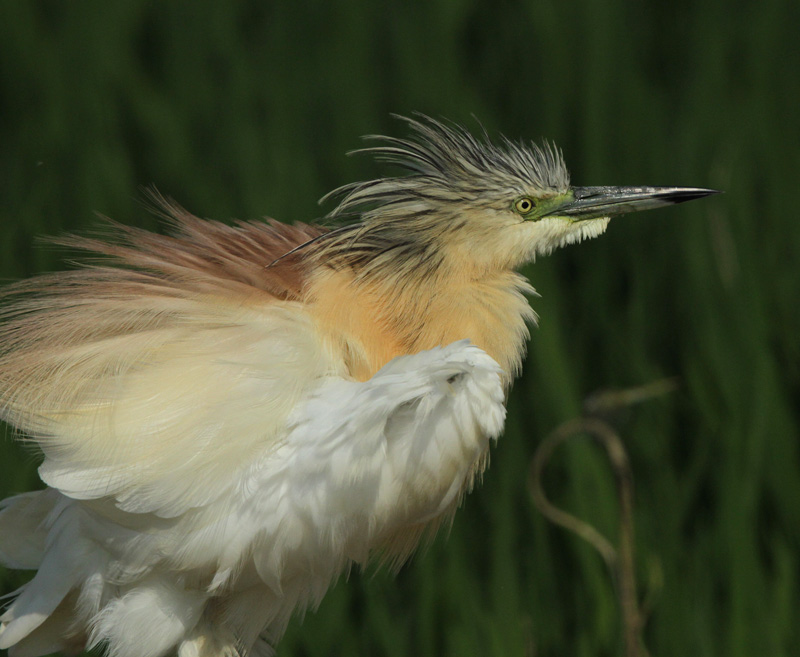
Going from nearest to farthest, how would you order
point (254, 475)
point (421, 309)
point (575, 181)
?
point (254, 475), point (421, 309), point (575, 181)

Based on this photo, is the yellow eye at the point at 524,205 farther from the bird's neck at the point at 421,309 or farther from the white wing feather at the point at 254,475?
the white wing feather at the point at 254,475

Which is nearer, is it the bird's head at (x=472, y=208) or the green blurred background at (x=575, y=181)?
the bird's head at (x=472, y=208)

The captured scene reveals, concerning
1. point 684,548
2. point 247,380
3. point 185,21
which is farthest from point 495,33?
point 247,380

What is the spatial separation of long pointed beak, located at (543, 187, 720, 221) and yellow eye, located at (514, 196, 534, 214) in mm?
31

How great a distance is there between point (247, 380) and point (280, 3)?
1.00 metres

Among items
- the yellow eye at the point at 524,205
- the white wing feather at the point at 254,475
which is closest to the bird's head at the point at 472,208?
the yellow eye at the point at 524,205

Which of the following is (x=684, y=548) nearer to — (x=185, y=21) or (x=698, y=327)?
(x=698, y=327)

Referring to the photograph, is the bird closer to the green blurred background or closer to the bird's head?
the bird's head

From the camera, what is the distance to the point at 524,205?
32.8 inches

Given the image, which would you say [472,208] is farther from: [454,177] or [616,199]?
[616,199]

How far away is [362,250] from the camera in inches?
33.3

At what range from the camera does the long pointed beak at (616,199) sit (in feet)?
2.79

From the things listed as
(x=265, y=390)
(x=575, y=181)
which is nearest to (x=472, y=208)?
(x=265, y=390)

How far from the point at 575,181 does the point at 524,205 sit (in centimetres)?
55
